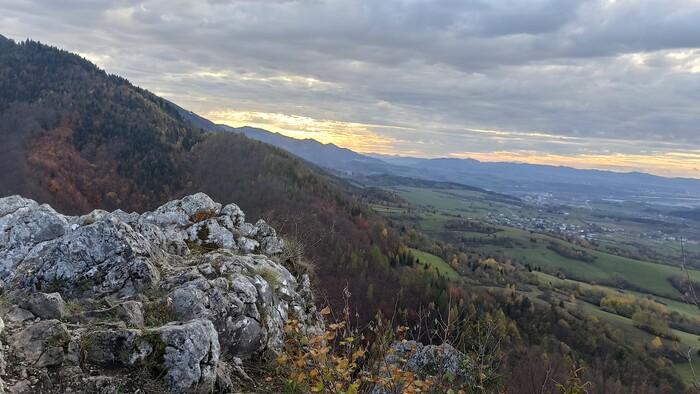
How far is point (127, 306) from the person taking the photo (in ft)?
31.1

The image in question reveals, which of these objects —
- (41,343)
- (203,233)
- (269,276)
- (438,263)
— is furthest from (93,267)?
(438,263)

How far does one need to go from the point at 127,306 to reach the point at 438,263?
4609 inches

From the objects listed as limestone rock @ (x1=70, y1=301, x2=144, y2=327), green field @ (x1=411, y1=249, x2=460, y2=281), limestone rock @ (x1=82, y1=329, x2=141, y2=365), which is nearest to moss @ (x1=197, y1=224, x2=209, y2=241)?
limestone rock @ (x1=70, y1=301, x2=144, y2=327)

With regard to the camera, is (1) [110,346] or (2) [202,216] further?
(2) [202,216]


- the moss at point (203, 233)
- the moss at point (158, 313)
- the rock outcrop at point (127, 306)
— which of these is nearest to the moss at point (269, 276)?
the rock outcrop at point (127, 306)

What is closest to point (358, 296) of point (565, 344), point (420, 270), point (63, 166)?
point (420, 270)

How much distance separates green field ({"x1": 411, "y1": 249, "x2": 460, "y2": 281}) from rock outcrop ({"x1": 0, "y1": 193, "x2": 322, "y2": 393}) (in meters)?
98.1

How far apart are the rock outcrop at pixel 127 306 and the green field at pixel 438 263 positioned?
9806 centimetres

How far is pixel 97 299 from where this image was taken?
36.0 ft

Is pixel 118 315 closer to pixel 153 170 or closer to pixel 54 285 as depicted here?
pixel 54 285

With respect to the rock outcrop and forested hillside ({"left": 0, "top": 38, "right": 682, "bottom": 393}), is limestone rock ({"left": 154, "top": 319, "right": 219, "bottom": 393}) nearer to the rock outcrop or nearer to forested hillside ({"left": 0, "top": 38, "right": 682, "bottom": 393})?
the rock outcrop

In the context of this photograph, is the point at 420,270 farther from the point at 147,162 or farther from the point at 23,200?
the point at 147,162

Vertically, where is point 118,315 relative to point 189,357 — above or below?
above

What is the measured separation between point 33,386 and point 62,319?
2074 mm
